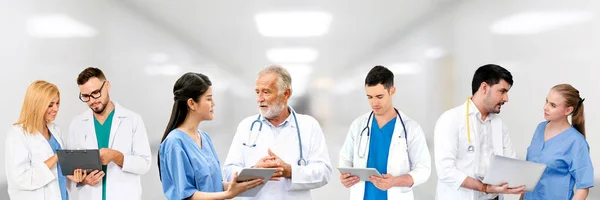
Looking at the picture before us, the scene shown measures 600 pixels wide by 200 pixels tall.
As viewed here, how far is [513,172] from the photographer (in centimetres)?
359

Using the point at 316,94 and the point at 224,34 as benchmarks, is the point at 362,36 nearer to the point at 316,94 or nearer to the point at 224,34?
the point at 316,94

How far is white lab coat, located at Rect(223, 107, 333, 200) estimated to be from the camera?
3.40m

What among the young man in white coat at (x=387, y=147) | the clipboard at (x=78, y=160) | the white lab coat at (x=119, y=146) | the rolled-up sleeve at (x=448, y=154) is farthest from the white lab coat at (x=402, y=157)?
the clipboard at (x=78, y=160)

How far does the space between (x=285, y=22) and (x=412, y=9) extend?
42.0 inches

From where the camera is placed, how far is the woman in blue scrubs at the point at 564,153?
144 inches

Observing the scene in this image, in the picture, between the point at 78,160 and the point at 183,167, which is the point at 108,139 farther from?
the point at 183,167

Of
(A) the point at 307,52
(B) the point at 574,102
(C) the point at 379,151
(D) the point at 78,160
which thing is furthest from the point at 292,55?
(B) the point at 574,102

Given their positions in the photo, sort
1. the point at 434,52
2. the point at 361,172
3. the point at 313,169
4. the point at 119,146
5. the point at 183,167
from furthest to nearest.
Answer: the point at 434,52 → the point at 119,146 → the point at 361,172 → the point at 313,169 → the point at 183,167

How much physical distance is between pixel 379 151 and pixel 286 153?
723mm

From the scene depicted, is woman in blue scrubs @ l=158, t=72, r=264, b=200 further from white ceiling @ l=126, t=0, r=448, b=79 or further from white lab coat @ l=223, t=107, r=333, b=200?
white ceiling @ l=126, t=0, r=448, b=79

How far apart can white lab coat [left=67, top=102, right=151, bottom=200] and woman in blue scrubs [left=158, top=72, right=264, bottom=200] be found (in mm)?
1221

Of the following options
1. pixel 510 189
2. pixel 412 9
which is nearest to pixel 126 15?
pixel 412 9

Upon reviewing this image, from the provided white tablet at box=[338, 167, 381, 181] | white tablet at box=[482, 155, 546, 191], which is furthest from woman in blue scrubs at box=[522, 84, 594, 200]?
white tablet at box=[338, 167, 381, 181]

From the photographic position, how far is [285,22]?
5.09 meters
